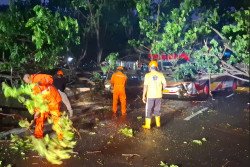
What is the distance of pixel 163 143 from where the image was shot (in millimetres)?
5332

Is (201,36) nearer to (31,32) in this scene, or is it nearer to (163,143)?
(163,143)

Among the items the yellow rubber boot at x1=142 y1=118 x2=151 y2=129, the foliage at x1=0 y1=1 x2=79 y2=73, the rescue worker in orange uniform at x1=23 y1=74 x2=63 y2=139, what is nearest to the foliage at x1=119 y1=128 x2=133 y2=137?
the yellow rubber boot at x1=142 y1=118 x2=151 y2=129

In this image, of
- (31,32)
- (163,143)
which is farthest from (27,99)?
(163,143)

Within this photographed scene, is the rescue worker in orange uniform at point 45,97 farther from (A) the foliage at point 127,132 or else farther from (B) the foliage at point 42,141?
(A) the foliage at point 127,132

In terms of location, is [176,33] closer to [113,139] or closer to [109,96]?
[109,96]

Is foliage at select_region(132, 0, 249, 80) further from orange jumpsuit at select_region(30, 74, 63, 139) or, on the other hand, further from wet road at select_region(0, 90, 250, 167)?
orange jumpsuit at select_region(30, 74, 63, 139)

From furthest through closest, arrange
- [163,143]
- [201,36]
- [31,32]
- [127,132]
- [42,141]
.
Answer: [201,36] < [127,132] < [31,32] < [163,143] < [42,141]

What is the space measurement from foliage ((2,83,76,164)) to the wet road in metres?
0.18

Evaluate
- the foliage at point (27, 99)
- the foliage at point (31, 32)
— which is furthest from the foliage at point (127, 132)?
the foliage at point (31, 32)

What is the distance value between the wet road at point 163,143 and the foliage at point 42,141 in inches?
7.2

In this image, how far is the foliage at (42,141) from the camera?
400 cm

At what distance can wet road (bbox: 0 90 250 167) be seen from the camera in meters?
4.30

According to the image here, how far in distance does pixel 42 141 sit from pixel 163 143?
2.82 meters

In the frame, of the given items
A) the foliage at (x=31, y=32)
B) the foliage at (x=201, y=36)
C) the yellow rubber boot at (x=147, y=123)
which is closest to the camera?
the foliage at (x=31, y=32)
